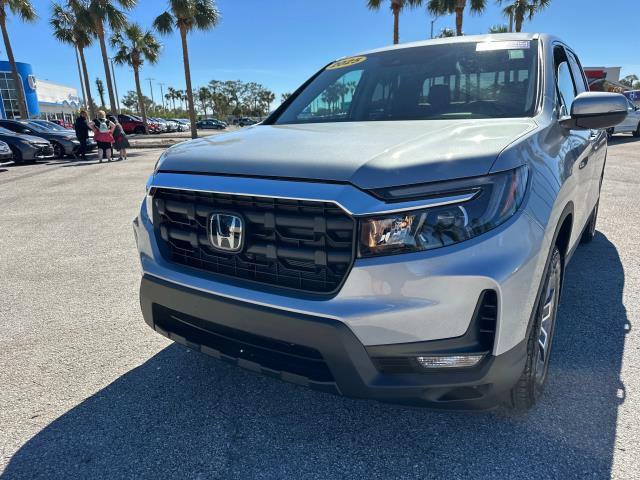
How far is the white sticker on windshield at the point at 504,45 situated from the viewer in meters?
2.74

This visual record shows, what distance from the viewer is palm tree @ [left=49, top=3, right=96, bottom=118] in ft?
92.8

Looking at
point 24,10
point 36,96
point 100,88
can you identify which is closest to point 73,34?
point 24,10

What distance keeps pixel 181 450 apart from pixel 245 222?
3.54ft

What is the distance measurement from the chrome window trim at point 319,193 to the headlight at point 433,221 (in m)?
0.02

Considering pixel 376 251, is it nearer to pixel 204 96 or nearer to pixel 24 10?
pixel 24 10

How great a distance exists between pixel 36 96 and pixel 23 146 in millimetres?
47715

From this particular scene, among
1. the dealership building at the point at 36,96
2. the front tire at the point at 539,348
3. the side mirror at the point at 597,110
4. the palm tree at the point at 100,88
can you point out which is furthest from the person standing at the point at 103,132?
the palm tree at the point at 100,88

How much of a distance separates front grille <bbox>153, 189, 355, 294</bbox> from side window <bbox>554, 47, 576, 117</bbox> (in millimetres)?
1736

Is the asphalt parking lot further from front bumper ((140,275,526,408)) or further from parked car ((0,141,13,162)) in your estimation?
parked car ((0,141,13,162))

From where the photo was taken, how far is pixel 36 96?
53531mm

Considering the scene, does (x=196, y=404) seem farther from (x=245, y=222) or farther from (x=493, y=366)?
(x=493, y=366)

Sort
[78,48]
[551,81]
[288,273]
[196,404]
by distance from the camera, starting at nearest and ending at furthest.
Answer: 1. [288,273]
2. [196,404]
3. [551,81]
4. [78,48]

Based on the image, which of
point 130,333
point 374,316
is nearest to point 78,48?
point 130,333

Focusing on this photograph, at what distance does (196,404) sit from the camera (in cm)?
236
